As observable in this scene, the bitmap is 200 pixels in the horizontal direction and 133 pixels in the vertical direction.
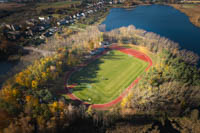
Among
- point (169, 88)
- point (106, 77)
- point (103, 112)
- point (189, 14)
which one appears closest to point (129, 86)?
point (106, 77)

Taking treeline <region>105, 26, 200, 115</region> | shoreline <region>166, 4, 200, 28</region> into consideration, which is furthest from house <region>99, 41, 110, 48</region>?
shoreline <region>166, 4, 200, 28</region>

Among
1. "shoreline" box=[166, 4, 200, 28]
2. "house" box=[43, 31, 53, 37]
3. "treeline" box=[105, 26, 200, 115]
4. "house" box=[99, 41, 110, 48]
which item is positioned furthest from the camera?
"shoreline" box=[166, 4, 200, 28]

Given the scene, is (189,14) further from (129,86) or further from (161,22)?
(129,86)

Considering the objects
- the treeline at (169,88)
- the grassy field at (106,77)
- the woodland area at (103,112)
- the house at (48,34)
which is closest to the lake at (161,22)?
the treeline at (169,88)

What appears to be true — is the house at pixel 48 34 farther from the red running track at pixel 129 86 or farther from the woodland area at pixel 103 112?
the woodland area at pixel 103 112

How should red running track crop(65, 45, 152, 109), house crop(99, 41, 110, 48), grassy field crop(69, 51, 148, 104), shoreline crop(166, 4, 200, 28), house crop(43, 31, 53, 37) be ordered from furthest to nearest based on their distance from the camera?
shoreline crop(166, 4, 200, 28), house crop(43, 31, 53, 37), house crop(99, 41, 110, 48), grassy field crop(69, 51, 148, 104), red running track crop(65, 45, 152, 109)

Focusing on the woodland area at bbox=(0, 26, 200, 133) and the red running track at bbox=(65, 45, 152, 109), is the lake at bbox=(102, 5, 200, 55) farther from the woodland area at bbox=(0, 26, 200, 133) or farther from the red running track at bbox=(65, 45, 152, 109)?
the woodland area at bbox=(0, 26, 200, 133)
